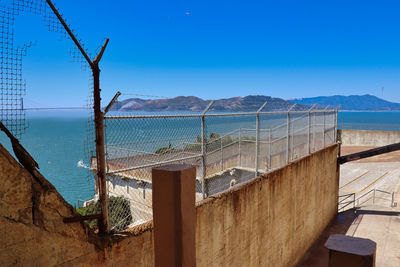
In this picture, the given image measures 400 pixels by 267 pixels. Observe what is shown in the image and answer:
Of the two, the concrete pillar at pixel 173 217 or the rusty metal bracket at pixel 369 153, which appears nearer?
the concrete pillar at pixel 173 217

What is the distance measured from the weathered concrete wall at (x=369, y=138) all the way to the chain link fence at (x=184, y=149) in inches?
1064

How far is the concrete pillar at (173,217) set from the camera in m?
1.73

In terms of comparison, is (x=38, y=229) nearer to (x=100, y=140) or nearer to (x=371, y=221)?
(x=100, y=140)

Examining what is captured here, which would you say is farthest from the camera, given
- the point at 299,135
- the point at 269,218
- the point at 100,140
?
the point at 299,135

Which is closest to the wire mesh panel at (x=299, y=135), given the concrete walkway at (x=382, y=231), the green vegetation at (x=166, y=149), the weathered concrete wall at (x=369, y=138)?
the concrete walkway at (x=382, y=231)

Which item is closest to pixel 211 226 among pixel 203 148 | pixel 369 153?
pixel 203 148

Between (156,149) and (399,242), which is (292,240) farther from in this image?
(156,149)

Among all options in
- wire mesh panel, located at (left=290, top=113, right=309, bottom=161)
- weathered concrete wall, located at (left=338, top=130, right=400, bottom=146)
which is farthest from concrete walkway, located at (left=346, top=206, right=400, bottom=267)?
weathered concrete wall, located at (left=338, top=130, right=400, bottom=146)

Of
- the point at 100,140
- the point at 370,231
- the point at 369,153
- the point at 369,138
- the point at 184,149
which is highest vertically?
the point at 100,140

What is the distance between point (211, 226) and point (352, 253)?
409 centimetres

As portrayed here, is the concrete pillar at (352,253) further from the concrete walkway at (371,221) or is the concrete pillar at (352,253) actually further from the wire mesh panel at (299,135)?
the concrete walkway at (371,221)

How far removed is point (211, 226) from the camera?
540cm

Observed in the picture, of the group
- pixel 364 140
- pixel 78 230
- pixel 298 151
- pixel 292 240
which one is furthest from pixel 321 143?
pixel 364 140

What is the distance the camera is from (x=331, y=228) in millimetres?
13875
